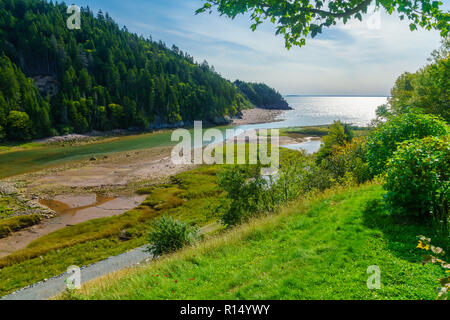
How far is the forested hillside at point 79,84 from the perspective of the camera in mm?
88688

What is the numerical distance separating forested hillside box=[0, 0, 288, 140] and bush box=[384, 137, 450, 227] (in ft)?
344

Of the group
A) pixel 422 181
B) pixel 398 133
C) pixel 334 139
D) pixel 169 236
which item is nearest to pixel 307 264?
pixel 422 181

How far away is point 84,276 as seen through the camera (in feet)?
62.6

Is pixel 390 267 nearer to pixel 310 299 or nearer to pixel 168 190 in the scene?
pixel 310 299

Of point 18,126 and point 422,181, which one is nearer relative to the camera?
point 422,181

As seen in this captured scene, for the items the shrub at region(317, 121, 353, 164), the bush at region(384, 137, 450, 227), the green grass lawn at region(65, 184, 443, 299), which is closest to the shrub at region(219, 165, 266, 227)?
the green grass lawn at region(65, 184, 443, 299)

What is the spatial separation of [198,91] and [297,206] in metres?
169

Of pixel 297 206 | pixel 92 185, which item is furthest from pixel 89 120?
pixel 297 206

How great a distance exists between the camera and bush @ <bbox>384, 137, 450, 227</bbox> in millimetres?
6594

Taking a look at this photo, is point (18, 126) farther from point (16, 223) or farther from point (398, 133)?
point (398, 133)

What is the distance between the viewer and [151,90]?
139875 millimetres

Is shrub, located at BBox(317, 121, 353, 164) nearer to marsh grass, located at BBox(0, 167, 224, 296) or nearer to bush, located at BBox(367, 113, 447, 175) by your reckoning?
marsh grass, located at BBox(0, 167, 224, 296)

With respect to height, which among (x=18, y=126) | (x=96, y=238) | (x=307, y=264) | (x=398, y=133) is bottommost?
(x=96, y=238)

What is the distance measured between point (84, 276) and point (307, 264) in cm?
2002
